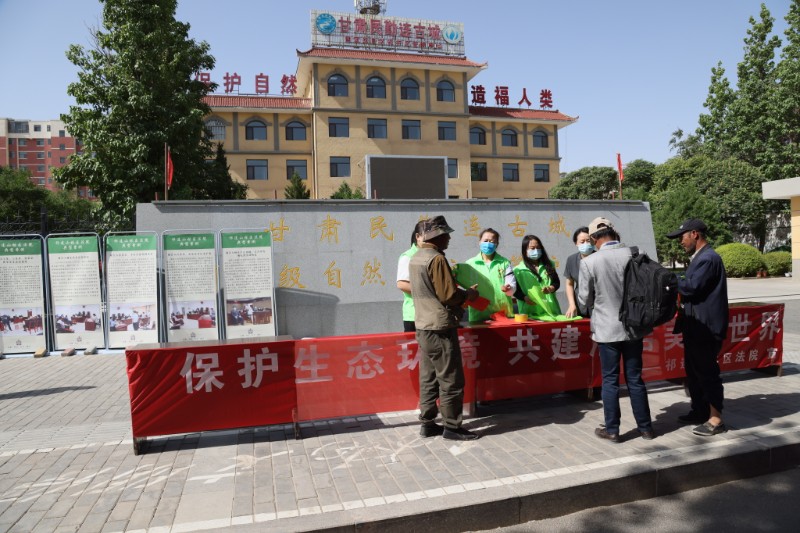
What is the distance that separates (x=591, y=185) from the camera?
1693 inches

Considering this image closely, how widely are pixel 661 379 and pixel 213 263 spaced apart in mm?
6845

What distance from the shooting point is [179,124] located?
15578 mm

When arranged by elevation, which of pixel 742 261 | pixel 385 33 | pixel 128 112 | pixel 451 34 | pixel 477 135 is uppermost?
pixel 451 34

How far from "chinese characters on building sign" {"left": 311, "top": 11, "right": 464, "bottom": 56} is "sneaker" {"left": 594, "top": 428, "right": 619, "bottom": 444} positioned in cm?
3473

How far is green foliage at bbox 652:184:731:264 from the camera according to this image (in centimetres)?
2719

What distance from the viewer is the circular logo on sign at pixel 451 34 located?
122 ft

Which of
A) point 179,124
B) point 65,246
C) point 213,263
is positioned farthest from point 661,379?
point 179,124

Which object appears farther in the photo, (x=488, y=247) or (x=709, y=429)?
(x=488, y=247)

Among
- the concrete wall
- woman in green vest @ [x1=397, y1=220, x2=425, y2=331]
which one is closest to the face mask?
woman in green vest @ [x1=397, y1=220, x2=425, y2=331]

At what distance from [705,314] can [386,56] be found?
112 ft

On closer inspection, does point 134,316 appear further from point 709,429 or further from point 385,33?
point 385,33

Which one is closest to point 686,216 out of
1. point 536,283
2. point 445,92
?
point 445,92

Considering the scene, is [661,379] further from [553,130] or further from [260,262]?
[553,130]

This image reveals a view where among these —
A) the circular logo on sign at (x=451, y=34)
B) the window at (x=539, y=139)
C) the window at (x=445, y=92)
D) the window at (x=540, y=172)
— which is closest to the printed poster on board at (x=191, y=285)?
the window at (x=445, y=92)
